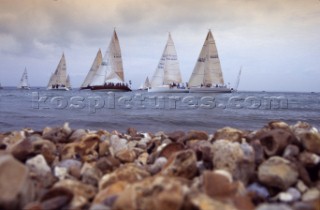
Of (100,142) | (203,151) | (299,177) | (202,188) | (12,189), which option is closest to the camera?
(12,189)

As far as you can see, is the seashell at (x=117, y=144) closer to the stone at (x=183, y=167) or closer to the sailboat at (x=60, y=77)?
the stone at (x=183, y=167)

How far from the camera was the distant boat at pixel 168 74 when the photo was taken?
45.7 meters

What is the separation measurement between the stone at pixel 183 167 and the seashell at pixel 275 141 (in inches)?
34.1

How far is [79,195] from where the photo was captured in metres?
2.83

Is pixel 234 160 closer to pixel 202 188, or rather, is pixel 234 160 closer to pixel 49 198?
pixel 202 188

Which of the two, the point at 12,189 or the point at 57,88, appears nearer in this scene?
the point at 12,189

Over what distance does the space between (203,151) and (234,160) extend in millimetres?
491

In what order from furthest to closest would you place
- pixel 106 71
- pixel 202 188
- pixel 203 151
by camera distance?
pixel 106 71 → pixel 203 151 → pixel 202 188

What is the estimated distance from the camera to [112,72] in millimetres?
52219

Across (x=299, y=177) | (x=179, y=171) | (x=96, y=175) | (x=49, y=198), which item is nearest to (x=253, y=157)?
(x=299, y=177)

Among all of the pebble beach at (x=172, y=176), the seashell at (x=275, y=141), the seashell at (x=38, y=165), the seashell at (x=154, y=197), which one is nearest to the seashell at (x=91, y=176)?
the pebble beach at (x=172, y=176)

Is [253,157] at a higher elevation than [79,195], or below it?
higher

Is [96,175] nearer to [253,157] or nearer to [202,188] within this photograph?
[202,188]

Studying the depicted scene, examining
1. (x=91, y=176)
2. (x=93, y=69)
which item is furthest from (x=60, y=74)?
(x=91, y=176)
